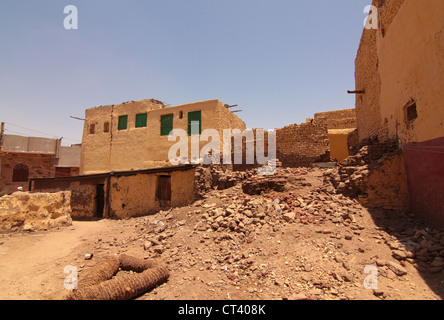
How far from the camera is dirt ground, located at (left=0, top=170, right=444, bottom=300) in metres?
3.94

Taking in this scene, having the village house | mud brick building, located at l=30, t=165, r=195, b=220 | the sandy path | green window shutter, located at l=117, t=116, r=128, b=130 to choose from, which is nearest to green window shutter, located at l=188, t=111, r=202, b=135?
the village house

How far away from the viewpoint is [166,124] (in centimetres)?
1708

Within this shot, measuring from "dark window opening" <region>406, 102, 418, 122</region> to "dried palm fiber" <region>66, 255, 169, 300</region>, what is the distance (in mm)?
7232

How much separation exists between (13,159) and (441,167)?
95.6 feet

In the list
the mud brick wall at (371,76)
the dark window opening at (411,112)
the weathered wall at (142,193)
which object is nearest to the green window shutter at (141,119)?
the weathered wall at (142,193)

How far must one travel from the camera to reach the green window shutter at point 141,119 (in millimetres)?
18266

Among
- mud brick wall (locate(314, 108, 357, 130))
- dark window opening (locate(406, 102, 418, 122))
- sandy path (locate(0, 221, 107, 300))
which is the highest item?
mud brick wall (locate(314, 108, 357, 130))

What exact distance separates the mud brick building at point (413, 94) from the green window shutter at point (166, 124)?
12.8 meters

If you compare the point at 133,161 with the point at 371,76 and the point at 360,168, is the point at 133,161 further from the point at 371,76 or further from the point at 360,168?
the point at 371,76

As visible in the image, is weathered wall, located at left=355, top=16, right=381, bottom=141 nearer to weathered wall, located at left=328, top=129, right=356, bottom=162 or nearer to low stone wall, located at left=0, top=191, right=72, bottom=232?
weathered wall, located at left=328, top=129, right=356, bottom=162

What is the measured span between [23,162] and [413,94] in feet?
94.1

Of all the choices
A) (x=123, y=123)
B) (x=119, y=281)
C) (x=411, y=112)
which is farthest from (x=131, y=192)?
(x=411, y=112)
